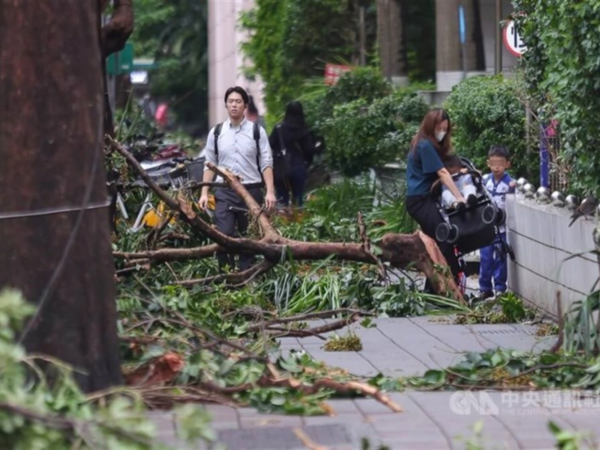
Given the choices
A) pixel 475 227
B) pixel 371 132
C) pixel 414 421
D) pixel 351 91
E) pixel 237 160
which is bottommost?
pixel 414 421

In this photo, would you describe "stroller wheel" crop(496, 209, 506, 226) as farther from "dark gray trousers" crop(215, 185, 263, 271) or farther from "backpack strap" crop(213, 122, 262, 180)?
"backpack strap" crop(213, 122, 262, 180)

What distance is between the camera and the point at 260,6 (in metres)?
29.3

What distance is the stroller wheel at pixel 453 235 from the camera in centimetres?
1141

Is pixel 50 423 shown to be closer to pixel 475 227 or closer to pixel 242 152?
pixel 475 227

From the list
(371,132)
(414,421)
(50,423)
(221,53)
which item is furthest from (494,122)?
(221,53)

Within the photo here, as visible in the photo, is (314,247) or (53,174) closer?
(53,174)

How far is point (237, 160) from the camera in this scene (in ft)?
40.4

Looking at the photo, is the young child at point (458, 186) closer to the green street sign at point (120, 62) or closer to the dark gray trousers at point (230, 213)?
the dark gray trousers at point (230, 213)

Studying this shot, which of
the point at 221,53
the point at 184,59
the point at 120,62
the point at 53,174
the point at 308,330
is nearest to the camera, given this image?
the point at 53,174

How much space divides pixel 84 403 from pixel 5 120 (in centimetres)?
147

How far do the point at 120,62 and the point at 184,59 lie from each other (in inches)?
1964

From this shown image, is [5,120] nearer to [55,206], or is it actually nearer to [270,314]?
[55,206]

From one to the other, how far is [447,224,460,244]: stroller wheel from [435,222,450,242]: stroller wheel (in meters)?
0.04

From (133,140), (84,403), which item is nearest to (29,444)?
(84,403)
